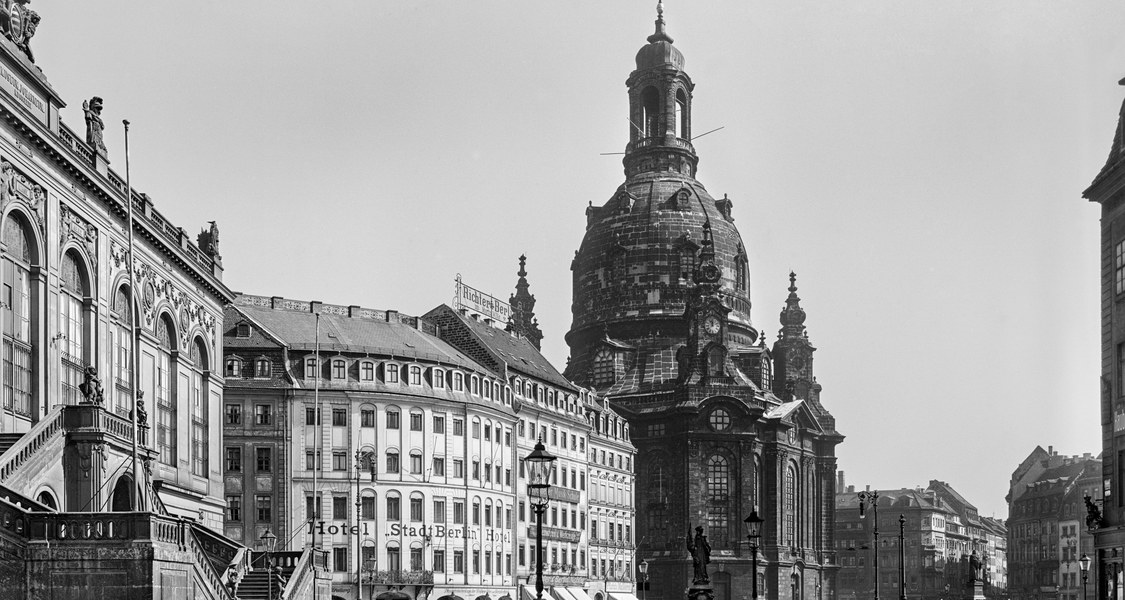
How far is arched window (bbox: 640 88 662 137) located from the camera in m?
183

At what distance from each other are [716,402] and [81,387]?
4484 inches

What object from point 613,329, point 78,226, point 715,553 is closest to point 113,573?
point 78,226

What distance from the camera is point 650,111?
184m

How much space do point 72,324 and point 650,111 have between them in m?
130

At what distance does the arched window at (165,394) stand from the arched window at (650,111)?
117140 mm

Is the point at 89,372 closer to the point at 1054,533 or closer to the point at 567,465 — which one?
the point at 567,465

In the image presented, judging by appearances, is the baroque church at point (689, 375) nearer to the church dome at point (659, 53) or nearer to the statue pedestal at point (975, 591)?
the church dome at point (659, 53)

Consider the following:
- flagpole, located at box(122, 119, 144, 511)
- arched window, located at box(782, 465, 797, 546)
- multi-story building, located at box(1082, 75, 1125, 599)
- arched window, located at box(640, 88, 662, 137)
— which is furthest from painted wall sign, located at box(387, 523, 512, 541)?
arched window, located at box(640, 88, 662, 137)

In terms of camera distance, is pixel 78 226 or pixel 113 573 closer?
pixel 113 573

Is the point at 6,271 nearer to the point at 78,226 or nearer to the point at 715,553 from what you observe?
the point at 78,226

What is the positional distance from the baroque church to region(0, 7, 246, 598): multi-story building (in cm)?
8993

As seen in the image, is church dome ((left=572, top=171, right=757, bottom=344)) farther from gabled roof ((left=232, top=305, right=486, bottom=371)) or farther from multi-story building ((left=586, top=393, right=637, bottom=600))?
gabled roof ((left=232, top=305, right=486, bottom=371))

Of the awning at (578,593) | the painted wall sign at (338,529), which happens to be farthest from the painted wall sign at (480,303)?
the painted wall sign at (338,529)

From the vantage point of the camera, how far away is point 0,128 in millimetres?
50875
